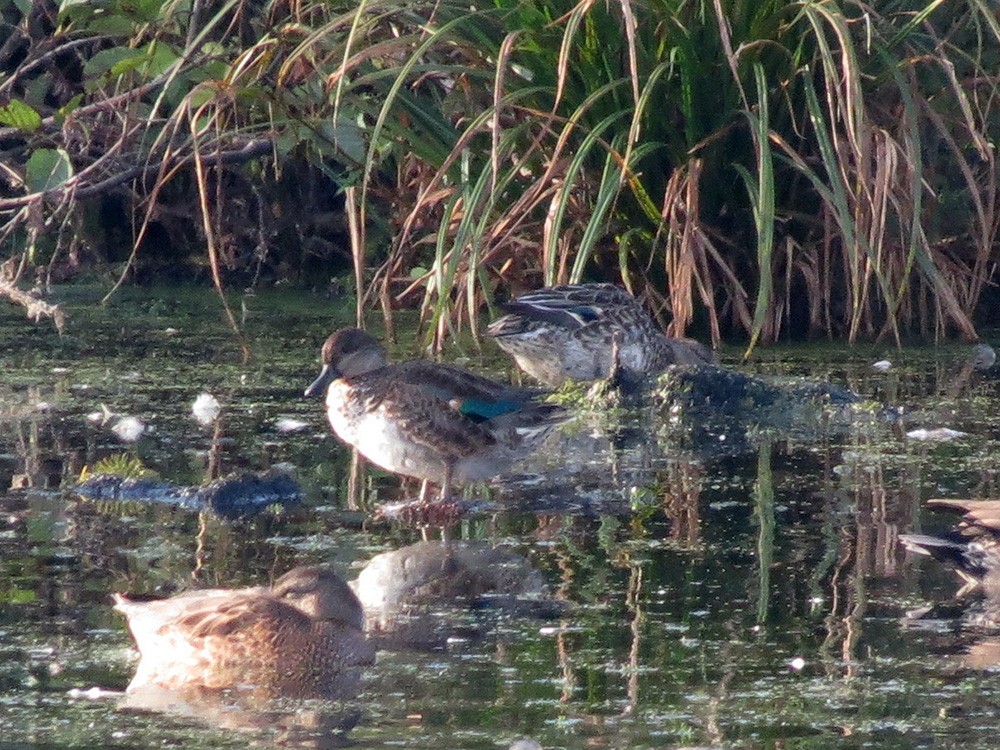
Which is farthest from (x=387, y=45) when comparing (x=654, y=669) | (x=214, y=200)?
(x=654, y=669)

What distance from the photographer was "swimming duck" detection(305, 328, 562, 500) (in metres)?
6.31

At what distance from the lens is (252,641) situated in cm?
434

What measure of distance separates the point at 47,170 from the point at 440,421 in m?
3.84

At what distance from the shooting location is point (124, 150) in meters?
10.9

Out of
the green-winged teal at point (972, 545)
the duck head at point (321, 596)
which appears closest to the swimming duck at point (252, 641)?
the duck head at point (321, 596)

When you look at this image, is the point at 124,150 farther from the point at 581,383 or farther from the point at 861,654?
the point at 861,654

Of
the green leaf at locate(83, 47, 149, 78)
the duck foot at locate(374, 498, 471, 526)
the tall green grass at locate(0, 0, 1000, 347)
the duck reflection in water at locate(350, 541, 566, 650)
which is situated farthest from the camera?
the green leaf at locate(83, 47, 149, 78)

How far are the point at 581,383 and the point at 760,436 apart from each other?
1.44 meters

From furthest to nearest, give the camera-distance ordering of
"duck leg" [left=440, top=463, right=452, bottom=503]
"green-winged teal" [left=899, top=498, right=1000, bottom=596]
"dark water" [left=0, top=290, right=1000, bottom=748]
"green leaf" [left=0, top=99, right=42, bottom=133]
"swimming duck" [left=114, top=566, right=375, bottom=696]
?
"green leaf" [left=0, top=99, right=42, bottom=133], "duck leg" [left=440, top=463, right=452, bottom=503], "green-winged teal" [left=899, top=498, right=1000, bottom=596], "swimming duck" [left=114, top=566, right=375, bottom=696], "dark water" [left=0, top=290, right=1000, bottom=748]

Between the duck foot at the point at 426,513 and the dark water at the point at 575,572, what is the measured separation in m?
0.06

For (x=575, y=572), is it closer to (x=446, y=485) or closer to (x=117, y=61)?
(x=446, y=485)

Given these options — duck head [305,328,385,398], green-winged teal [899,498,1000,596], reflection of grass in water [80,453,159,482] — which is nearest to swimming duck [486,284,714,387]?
duck head [305,328,385,398]

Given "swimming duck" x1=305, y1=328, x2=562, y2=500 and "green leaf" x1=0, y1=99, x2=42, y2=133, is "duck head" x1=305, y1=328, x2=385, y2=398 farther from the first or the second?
"green leaf" x1=0, y1=99, x2=42, y2=133

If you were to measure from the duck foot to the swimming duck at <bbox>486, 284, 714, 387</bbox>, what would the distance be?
7.37ft
